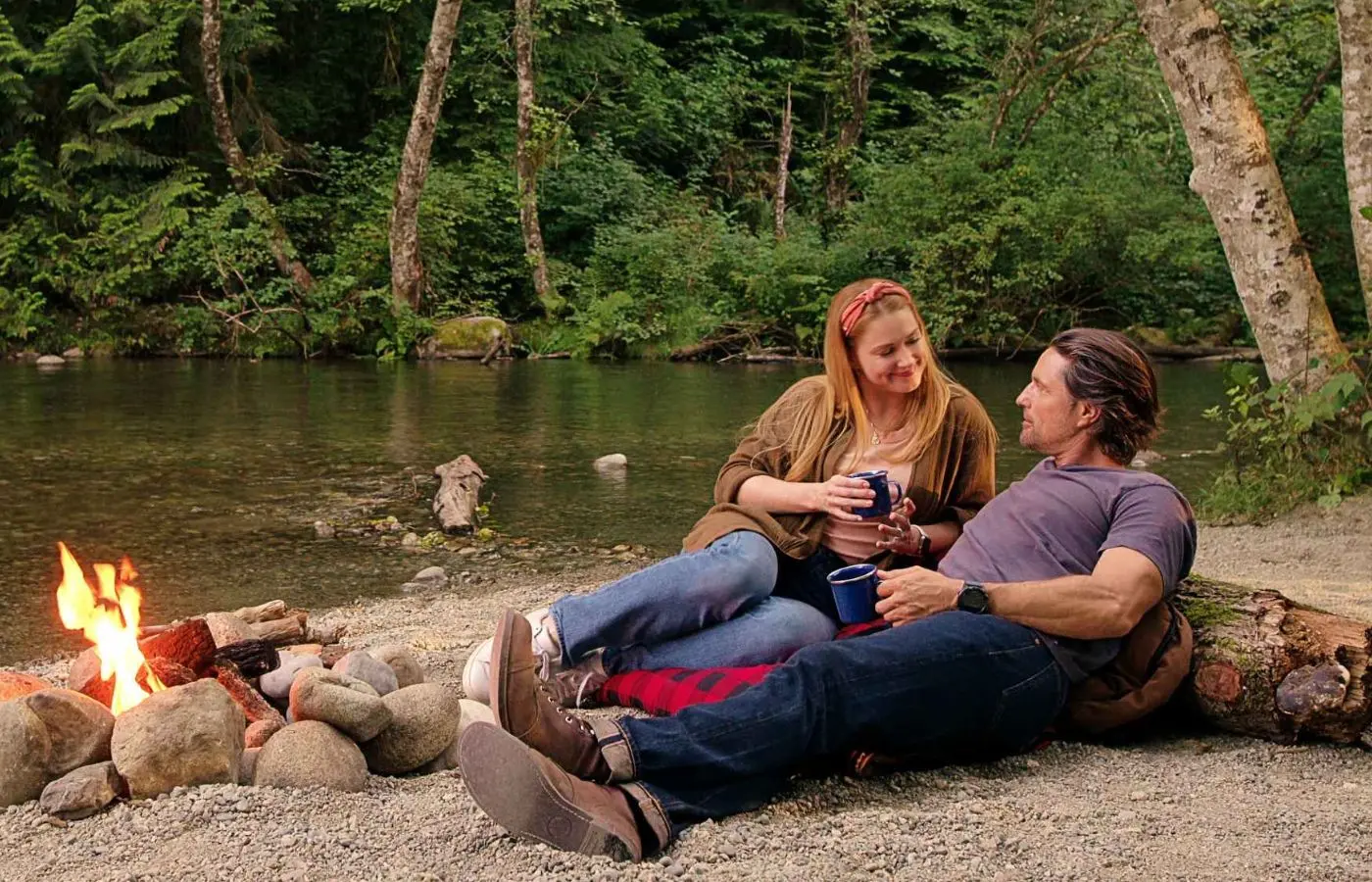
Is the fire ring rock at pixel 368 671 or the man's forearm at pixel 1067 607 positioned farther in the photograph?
the fire ring rock at pixel 368 671

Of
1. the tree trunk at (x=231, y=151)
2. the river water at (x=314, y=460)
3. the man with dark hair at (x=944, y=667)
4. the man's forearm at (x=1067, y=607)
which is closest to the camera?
the man with dark hair at (x=944, y=667)

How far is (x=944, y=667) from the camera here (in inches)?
128

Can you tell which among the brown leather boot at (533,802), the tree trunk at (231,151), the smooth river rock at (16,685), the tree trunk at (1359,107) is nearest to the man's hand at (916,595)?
the brown leather boot at (533,802)

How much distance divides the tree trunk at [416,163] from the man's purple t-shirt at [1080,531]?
16965 mm

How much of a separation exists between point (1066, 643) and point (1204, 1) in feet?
15.8

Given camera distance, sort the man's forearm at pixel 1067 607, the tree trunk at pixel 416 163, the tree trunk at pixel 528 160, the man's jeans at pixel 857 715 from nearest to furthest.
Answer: the man's jeans at pixel 857 715, the man's forearm at pixel 1067 607, the tree trunk at pixel 416 163, the tree trunk at pixel 528 160

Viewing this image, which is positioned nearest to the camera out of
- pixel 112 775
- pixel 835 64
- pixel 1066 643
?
pixel 112 775

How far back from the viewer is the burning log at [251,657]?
3.92 meters

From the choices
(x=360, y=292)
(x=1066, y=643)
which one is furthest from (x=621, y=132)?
(x=1066, y=643)

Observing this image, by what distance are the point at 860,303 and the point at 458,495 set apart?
4.84 meters

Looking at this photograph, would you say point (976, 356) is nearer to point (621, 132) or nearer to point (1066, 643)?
point (621, 132)

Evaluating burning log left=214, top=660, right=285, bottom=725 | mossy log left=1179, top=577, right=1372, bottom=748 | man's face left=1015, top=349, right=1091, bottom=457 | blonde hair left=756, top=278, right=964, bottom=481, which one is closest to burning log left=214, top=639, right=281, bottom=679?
burning log left=214, top=660, right=285, bottom=725

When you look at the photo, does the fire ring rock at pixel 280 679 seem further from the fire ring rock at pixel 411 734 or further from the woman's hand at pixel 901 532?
the woman's hand at pixel 901 532

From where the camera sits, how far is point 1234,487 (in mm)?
8055
